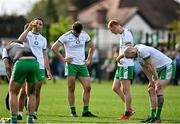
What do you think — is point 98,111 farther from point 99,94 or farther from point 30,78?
point 99,94

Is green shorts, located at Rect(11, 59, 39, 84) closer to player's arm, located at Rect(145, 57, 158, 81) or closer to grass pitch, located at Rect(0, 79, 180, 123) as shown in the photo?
grass pitch, located at Rect(0, 79, 180, 123)

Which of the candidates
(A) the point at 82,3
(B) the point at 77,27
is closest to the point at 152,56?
(B) the point at 77,27

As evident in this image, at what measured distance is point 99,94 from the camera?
2838 centimetres

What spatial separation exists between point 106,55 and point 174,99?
20599mm

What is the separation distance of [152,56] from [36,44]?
9.47 ft

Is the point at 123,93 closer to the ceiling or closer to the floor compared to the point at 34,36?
closer to the floor

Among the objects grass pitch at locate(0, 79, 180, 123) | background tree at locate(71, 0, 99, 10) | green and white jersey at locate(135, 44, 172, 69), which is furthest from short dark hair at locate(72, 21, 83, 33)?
background tree at locate(71, 0, 99, 10)

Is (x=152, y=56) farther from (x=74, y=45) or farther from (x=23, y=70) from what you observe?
(x=23, y=70)

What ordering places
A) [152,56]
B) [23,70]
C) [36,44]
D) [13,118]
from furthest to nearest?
1. [36,44]
2. [152,56]
3. [13,118]
4. [23,70]

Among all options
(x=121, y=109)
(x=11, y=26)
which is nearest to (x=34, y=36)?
(x=121, y=109)

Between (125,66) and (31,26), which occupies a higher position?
(31,26)

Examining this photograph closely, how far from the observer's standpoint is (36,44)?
59.3 feet

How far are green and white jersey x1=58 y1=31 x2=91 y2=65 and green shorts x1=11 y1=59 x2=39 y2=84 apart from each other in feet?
13.4

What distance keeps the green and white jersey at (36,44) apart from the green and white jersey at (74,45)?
3.88ft
